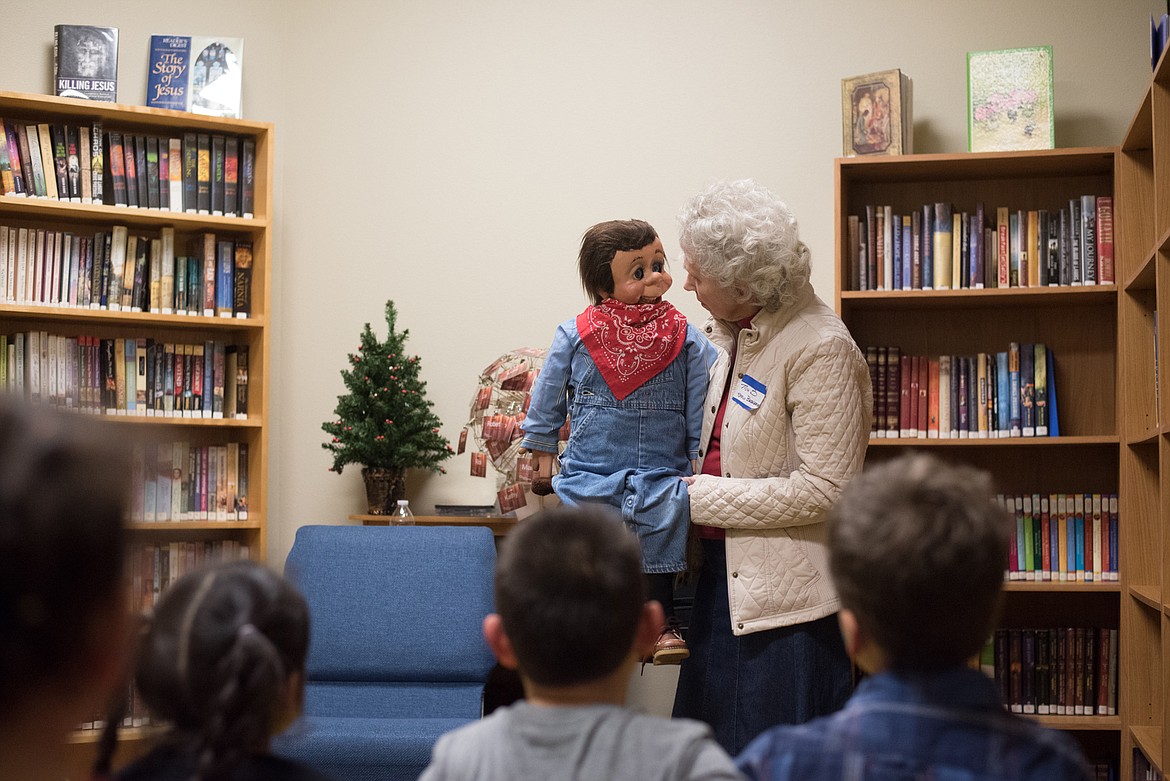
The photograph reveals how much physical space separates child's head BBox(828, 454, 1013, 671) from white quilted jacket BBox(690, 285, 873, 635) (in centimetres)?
119

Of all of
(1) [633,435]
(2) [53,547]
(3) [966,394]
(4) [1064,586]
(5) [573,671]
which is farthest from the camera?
(3) [966,394]

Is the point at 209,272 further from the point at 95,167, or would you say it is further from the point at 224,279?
the point at 95,167

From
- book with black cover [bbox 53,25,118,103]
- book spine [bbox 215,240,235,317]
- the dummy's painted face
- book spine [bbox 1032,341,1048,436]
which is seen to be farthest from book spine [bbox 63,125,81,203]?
book spine [bbox 1032,341,1048,436]

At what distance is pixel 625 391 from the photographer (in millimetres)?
2684

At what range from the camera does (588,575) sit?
1.25 m

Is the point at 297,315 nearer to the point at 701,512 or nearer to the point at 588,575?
the point at 701,512

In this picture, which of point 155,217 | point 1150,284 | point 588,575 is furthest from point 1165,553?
point 155,217

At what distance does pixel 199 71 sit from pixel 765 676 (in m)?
2.99

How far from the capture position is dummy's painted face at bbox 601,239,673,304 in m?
2.80

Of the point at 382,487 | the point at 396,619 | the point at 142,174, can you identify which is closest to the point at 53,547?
the point at 396,619

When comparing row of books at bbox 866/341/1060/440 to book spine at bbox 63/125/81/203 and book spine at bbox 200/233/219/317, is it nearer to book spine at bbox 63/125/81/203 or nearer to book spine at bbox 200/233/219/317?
book spine at bbox 200/233/219/317

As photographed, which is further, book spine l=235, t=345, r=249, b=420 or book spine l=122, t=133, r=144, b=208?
book spine l=235, t=345, r=249, b=420

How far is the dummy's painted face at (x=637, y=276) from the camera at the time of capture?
2.80 m

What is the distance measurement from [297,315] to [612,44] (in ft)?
5.27
